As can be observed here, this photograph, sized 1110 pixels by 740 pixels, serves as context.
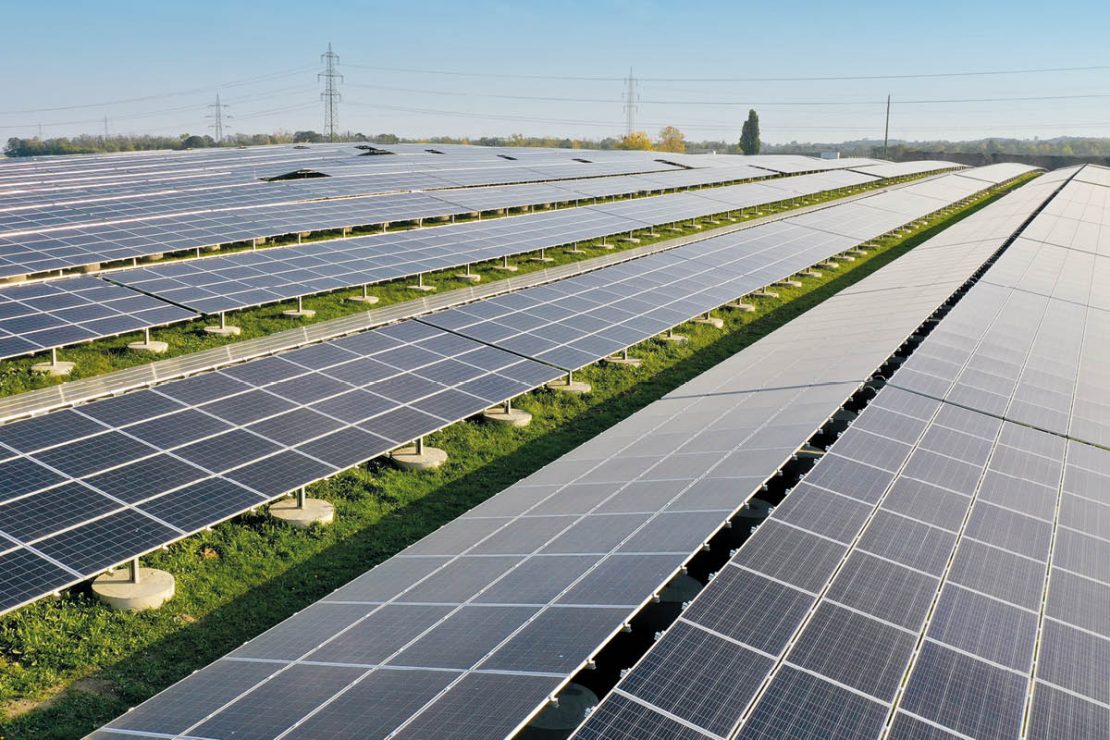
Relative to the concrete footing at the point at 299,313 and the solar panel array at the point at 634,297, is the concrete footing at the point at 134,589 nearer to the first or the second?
the solar panel array at the point at 634,297

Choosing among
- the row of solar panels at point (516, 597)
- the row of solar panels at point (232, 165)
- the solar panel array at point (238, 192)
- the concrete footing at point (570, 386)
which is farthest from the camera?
the row of solar panels at point (232, 165)

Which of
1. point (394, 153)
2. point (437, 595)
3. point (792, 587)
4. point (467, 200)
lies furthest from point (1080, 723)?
point (394, 153)

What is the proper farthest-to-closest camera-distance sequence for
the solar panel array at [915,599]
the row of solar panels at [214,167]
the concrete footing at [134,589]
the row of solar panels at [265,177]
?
the row of solar panels at [214,167]
the row of solar panels at [265,177]
the concrete footing at [134,589]
the solar panel array at [915,599]

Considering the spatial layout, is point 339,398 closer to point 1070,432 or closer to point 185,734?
point 185,734

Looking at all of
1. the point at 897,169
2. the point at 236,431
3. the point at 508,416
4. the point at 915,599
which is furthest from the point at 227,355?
the point at 897,169

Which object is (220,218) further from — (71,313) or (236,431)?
(236,431)

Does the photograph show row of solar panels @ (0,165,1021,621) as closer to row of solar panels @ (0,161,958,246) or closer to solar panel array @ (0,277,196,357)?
solar panel array @ (0,277,196,357)

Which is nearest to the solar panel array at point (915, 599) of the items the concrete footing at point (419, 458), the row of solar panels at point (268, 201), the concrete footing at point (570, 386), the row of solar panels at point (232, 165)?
the concrete footing at point (419, 458)
